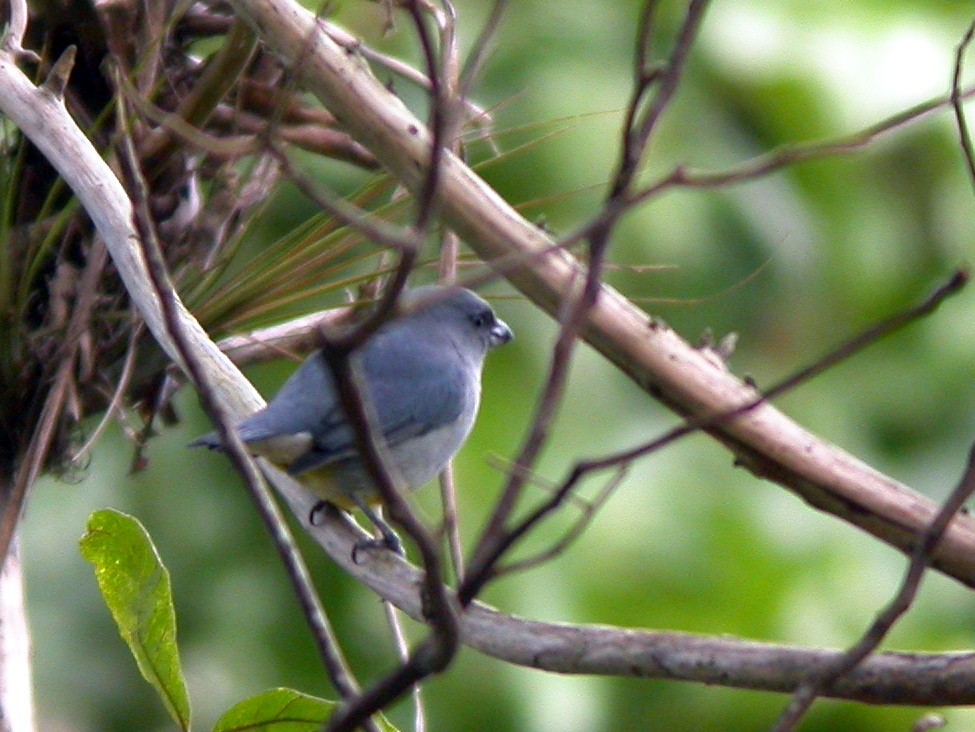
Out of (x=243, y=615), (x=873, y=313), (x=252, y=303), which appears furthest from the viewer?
(x=873, y=313)

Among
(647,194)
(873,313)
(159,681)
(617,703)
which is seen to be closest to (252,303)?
(159,681)

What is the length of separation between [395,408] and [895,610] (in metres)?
0.95

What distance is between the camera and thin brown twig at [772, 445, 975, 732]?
67 cm

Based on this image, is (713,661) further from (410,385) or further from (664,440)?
(410,385)

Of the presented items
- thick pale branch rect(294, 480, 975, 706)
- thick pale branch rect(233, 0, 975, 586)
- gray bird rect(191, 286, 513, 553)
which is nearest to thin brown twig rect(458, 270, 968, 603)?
thick pale branch rect(294, 480, 975, 706)

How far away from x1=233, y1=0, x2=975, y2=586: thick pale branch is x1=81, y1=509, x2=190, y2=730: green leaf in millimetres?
335

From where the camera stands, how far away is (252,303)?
1.36 metres

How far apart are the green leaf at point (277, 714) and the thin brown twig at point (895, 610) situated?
384 mm

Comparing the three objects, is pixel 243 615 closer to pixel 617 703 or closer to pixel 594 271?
pixel 617 703

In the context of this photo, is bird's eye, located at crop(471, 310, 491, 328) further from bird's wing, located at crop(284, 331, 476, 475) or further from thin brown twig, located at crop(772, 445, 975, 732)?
thin brown twig, located at crop(772, 445, 975, 732)

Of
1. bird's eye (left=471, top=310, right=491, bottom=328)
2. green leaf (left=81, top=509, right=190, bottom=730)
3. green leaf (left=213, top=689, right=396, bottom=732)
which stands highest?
green leaf (left=81, top=509, right=190, bottom=730)

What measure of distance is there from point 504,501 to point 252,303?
81 cm

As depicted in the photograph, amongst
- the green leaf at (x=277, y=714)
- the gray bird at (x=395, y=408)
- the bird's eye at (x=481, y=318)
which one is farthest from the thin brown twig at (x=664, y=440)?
the bird's eye at (x=481, y=318)

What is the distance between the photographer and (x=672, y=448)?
315 centimetres
